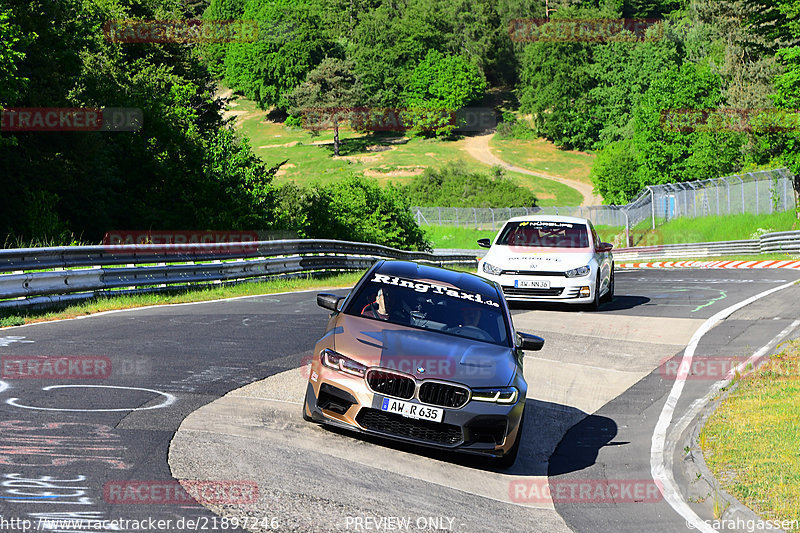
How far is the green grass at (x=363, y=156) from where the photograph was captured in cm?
→ 10952

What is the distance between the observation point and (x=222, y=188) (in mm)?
38625

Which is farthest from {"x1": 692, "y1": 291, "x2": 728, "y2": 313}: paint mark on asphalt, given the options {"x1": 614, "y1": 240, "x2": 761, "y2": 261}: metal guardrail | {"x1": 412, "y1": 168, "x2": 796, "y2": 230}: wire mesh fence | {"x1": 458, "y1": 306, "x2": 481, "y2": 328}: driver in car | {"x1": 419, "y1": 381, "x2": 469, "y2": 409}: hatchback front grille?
{"x1": 412, "y1": 168, "x2": 796, "y2": 230}: wire mesh fence

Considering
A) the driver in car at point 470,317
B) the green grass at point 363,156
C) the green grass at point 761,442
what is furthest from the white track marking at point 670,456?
the green grass at point 363,156

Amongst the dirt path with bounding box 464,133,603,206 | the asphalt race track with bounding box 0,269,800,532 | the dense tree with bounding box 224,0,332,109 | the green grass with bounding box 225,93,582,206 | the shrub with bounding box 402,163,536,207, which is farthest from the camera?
the dense tree with bounding box 224,0,332,109

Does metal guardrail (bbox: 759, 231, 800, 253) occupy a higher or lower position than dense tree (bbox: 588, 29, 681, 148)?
lower

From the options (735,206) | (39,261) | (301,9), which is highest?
(301,9)

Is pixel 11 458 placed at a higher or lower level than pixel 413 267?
lower

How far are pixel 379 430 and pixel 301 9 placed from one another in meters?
154

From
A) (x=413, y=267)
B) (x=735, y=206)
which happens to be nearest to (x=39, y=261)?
(x=413, y=267)

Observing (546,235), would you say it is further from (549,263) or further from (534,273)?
(534,273)

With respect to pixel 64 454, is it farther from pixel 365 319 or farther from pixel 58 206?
pixel 58 206

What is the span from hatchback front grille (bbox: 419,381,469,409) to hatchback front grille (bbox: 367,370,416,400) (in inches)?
3.7

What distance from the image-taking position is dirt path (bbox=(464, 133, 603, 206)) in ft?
345

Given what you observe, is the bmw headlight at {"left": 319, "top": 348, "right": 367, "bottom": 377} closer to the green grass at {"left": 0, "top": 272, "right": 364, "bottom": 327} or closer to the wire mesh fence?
the green grass at {"left": 0, "top": 272, "right": 364, "bottom": 327}
